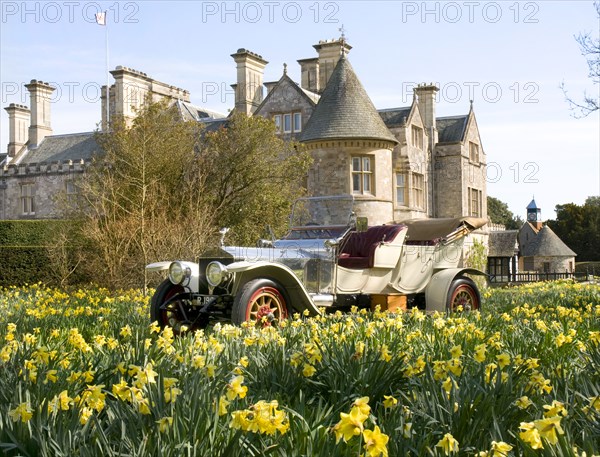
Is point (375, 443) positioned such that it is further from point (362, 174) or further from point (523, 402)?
point (362, 174)

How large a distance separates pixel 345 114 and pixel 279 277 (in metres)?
18.7

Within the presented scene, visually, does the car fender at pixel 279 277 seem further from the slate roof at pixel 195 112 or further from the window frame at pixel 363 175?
the slate roof at pixel 195 112

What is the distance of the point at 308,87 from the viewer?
33.5 metres

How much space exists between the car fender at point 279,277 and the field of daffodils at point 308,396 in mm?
1581

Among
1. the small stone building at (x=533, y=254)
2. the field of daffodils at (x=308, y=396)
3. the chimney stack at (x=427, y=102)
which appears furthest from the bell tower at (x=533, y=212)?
the field of daffodils at (x=308, y=396)

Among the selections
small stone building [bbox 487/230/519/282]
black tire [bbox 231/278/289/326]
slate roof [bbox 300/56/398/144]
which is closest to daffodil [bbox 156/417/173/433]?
black tire [bbox 231/278/289/326]

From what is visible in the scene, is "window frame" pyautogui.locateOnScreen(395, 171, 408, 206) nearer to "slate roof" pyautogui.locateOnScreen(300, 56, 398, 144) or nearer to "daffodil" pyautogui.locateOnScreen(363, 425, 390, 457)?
"slate roof" pyautogui.locateOnScreen(300, 56, 398, 144)

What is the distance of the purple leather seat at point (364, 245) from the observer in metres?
10.0

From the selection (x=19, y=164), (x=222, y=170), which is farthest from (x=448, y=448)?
(x=19, y=164)

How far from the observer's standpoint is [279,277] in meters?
8.76

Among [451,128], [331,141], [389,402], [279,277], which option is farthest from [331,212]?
[451,128]

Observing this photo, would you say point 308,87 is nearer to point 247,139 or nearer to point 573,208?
point 247,139

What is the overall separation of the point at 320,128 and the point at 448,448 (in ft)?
79.9

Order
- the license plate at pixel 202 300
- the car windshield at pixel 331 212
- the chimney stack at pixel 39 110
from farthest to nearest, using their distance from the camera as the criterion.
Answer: the chimney stack at pixel 39 110, the car windshield at pixel 331 212, the license plate at pixel 202 300
